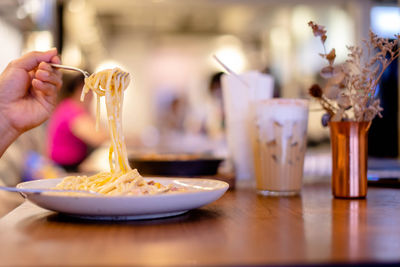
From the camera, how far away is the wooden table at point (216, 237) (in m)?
0.56

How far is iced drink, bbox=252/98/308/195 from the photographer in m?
1.25

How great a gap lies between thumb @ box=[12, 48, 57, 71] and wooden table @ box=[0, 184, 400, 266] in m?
0.46

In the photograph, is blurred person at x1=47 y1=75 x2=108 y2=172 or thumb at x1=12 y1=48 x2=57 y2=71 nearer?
thumb at x1=12 y1=48 x2=57 y2=71

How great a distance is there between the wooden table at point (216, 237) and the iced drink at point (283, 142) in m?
0.24

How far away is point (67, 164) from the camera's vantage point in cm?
395

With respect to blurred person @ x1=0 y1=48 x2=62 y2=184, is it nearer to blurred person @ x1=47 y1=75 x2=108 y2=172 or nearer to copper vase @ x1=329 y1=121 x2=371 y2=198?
copper vase @ x1=329 y1=121 x2=371 y2=198

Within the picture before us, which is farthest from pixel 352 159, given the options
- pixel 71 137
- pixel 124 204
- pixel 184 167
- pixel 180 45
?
pixel 180 45

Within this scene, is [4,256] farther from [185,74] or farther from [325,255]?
[185,74]

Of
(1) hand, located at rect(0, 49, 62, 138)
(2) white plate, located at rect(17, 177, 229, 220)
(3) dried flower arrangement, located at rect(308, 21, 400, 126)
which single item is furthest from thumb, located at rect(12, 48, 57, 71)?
(3) dried flower arrangement, located at rect(308, 21, 400, 126)

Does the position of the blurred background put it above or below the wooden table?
above

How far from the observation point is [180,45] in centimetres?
899

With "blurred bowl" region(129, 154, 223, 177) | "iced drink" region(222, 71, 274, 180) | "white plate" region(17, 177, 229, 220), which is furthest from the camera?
"iced drink" region(222, 71, 274, 180)

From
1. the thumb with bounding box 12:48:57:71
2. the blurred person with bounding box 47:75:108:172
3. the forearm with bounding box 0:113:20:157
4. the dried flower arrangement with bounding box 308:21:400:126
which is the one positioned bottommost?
the blurred person with bounding box 47:75:108:172

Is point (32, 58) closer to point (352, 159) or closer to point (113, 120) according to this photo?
point (113, 120)
